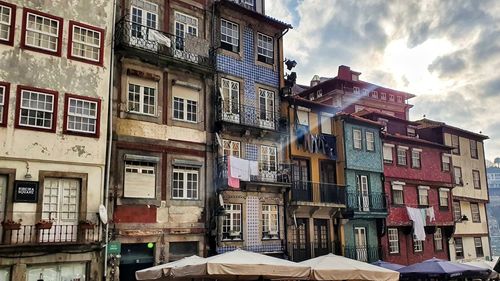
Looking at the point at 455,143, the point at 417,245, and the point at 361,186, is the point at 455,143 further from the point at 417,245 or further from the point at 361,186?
the point at 361,186

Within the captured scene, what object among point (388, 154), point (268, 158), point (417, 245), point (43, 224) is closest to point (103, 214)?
point (43, 224)

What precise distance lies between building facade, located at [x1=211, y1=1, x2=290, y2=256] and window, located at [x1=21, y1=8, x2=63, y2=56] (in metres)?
7.88

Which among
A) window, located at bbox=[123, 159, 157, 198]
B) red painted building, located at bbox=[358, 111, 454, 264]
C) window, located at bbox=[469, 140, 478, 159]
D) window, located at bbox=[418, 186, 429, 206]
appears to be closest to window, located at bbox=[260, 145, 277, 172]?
window, located at bbox=[123, 159, 157, 198]

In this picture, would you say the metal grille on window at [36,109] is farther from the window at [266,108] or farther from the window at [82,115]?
the window at [266,108]

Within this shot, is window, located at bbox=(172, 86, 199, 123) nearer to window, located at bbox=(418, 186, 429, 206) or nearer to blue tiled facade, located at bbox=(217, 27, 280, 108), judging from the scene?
blue tiled facade, located at bbox=(217, 27, 280, 108)

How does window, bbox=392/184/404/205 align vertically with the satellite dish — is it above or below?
above

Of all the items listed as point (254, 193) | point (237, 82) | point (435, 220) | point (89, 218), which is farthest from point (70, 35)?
point (435, 220)

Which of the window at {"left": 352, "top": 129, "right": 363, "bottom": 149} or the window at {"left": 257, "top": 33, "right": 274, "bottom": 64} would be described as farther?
the window at {"left": 352, "top": 129, "right": 363, "bottom": 149}

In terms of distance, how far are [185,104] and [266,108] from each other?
542 centimetres

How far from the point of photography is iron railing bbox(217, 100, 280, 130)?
23523 mm

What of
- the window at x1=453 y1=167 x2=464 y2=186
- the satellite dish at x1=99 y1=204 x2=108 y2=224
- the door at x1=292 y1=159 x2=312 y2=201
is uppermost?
the window at x1=453 y1=167 x2=464 y2=186

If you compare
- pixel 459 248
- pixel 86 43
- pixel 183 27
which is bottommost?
pixel 459 248

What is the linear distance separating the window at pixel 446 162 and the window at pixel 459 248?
543cm

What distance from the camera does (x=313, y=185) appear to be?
90.4 feet
